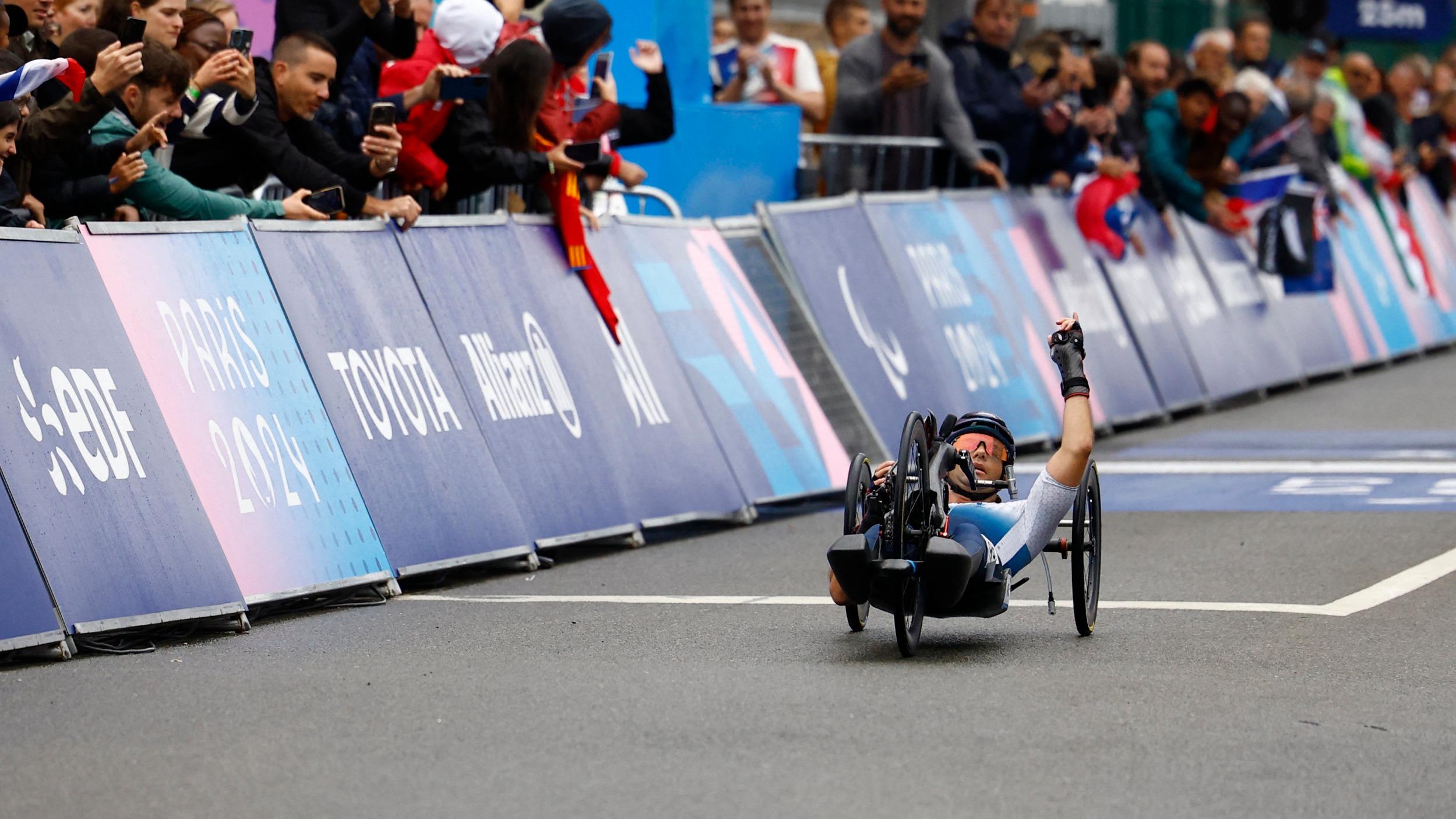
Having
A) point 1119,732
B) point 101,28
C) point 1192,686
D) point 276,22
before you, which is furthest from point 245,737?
point 276,22

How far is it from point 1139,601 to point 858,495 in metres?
1.91

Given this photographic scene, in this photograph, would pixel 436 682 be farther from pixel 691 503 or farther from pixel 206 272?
pixel 691 503

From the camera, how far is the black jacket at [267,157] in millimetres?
10445

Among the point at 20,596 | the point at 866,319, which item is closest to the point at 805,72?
the point at 866,319

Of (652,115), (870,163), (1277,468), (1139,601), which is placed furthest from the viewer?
(870,163)

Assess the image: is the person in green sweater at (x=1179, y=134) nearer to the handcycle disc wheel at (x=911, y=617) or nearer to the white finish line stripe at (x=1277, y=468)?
the white finish line stripe at (x=1277, y=468)

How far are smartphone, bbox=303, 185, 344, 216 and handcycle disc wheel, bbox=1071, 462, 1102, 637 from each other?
12.8ft

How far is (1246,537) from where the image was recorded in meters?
11.2

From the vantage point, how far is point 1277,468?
14.5 metres

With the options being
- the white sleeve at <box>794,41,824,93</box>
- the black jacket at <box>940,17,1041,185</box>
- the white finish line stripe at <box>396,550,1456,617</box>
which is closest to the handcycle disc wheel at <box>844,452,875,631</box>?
the white finish line stripe at <box>396,550,1456,617</box>

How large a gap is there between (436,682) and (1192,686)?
2.40 metres

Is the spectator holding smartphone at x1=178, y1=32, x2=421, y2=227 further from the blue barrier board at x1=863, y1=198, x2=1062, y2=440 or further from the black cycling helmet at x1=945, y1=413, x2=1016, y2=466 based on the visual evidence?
the blue barrier board at x1=863, y1=198, x2=1062, y2=440

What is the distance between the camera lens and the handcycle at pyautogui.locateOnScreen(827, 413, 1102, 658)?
24.3 ft

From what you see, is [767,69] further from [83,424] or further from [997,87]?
[83,424]
